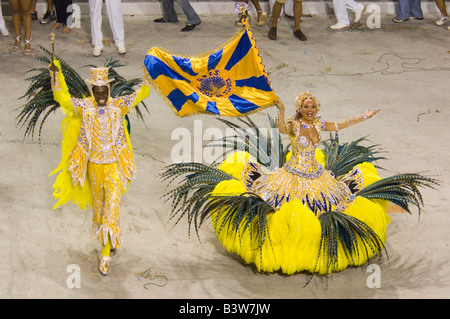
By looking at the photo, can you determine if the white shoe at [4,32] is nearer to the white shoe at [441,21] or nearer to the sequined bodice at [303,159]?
the sequined bodice at [303,159]

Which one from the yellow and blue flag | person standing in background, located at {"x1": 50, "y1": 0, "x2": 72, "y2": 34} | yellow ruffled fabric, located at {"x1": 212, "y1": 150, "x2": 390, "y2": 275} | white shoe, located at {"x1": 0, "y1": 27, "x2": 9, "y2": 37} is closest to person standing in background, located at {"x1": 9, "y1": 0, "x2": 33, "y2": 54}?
white shoe, located at {"x1": 0, "y1": 27, "x2": 9, "y2": 37}

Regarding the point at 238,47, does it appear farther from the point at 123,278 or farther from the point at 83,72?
the point at 83,72

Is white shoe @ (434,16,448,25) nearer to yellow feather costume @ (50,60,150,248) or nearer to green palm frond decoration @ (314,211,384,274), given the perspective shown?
green palm frond decoration @ (314,211,384,274)

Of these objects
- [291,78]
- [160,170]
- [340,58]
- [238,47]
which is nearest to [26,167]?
[160,170]

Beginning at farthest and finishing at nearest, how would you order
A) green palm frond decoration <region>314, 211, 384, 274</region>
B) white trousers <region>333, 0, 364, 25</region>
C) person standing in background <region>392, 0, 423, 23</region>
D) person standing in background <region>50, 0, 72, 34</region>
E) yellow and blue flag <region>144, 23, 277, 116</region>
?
person standing in background <region>392, 0, 423, 23</region> < white trousers <region>333, 0, 364, 25</region> < person standing in background <region>50, 0, 72, 34</region> < yellow and blue flag <region>144, 23, 277, 116</region> < green palm frond decoration <region>314, 211, 384, 274</region>

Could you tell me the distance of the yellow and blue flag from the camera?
22.6 feet

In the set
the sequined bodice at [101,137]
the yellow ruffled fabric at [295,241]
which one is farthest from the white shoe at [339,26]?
the sequined bodice at [101,137]

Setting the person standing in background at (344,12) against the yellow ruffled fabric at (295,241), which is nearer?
the yellow ruffled fabric at (295,241)

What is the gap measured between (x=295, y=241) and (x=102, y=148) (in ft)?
5.66

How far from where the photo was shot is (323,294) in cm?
616

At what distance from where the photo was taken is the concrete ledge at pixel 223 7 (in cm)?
1245

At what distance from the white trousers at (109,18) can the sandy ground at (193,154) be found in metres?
0.24

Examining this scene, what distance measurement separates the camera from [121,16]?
35.3 feet

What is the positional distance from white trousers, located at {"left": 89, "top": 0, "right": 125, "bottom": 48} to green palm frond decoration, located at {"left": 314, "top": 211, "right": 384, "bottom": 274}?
18.0 ft
